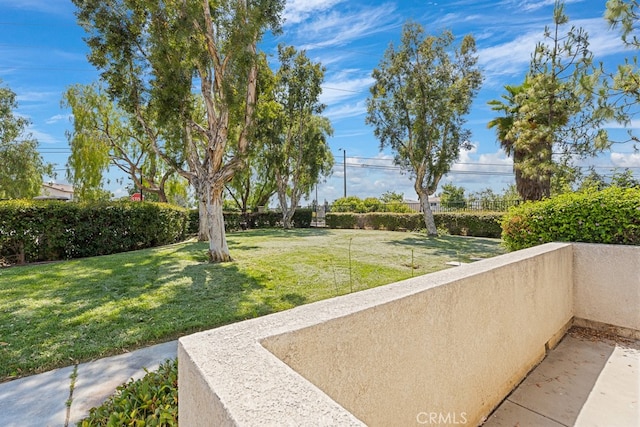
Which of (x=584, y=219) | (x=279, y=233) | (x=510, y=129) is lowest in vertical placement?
(x=279, y=233)

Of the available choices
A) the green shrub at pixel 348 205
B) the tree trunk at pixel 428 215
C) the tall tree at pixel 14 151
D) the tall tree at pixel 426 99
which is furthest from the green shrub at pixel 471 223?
the tall tree at pixel 14 151

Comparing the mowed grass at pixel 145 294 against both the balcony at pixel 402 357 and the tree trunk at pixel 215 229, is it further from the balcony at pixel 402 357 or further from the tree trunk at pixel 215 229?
the balcony at pixel 402 357

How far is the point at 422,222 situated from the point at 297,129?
8871mm

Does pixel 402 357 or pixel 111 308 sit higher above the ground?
pixel 402 357

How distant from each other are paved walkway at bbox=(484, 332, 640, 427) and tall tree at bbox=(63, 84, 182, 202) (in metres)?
14.3

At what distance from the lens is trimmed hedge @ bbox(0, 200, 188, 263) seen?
22.1 feet

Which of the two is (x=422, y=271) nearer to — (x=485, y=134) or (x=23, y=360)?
(x=23, y=360)

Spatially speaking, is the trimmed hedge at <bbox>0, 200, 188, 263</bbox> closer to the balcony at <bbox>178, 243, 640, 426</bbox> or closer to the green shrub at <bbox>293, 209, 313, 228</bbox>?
the balcony at <bbox>178, 243, 640, 426</bbox>

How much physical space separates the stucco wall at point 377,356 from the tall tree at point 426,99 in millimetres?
11490

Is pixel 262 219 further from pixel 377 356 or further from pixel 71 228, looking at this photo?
pixel 377 356

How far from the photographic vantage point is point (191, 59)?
22.5ft

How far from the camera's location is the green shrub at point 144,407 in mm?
1557

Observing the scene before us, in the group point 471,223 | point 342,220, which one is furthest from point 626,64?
point 342,220

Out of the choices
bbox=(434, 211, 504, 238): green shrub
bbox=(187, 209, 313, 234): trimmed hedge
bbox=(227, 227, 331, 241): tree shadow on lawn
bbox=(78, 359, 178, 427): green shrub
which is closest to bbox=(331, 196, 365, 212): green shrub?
bbox=(187, 209, 313, 234): trimmed hedge
